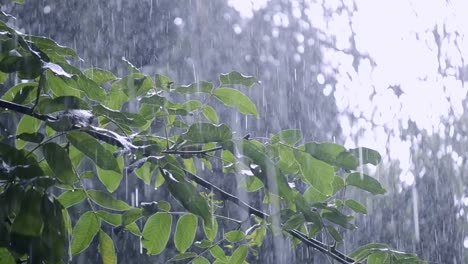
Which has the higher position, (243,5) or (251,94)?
(243,5)

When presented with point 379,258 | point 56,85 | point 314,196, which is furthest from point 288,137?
point 56,85

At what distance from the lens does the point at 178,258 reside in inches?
37.4

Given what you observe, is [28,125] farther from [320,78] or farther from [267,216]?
[320,78]

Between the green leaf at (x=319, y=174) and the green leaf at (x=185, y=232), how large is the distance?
7.6 inches

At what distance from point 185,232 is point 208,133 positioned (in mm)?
212

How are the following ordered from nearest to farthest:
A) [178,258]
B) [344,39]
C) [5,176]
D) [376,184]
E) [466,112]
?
[5,176] < [376,184] < [178,258] < [466,112] < [344,39]

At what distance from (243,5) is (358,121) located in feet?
3.44

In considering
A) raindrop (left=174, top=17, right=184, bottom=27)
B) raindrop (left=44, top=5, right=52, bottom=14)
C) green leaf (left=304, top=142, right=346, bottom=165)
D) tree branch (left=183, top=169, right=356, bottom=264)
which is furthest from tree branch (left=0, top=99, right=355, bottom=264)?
raindrop (left=174, top=17, right=184, bottom=27)

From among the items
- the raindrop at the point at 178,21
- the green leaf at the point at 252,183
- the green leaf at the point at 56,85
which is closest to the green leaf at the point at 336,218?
the green leaf at the point at 252,183

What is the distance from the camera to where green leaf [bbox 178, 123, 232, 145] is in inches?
29.8

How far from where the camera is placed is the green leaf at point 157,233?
883 mm

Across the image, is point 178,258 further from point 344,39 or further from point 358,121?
point 344,39

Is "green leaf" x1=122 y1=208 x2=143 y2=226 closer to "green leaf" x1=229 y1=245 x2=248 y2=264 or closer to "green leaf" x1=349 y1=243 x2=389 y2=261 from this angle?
"green leaf" x1=229 y1=245 x2=248 y2=264

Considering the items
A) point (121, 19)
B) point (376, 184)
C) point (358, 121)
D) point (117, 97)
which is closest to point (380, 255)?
point (376, 184)
